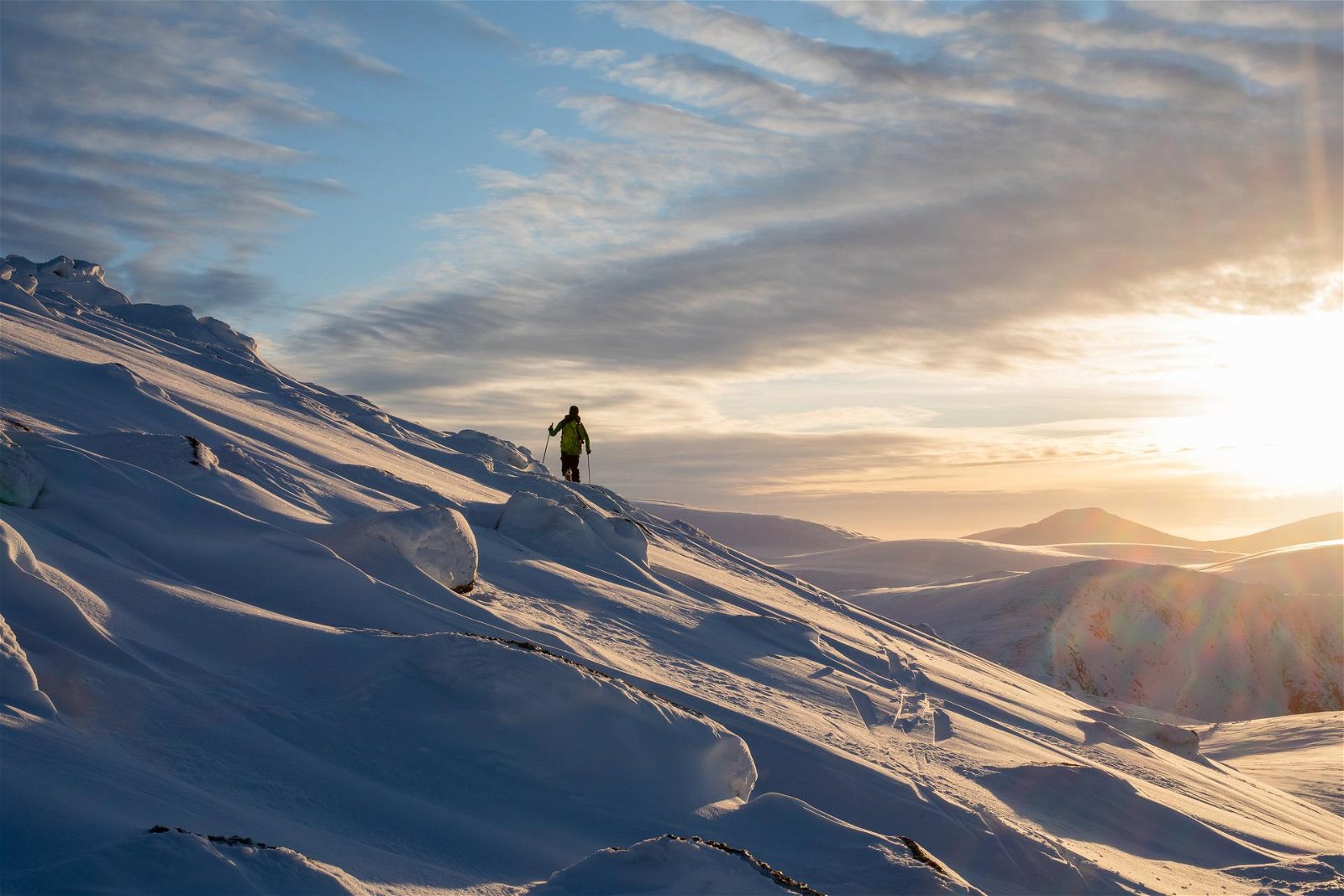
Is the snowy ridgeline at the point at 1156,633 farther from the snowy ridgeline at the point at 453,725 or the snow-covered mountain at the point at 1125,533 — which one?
the snow-covered mountain at the point at 1125,533

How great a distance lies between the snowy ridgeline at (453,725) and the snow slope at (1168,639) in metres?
14.2

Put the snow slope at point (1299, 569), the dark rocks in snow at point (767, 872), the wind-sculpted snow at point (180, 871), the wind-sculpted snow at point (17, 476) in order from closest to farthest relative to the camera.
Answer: the wind-sculpted snow at point (180, 871) → the dark rocks in snow at point (767, 872) → the wind-sculpted snow at point (17, 476) → the snow slope at point (1299, 569)

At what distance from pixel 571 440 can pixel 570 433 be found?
0.13 metres

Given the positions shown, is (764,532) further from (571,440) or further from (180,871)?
(180,871)

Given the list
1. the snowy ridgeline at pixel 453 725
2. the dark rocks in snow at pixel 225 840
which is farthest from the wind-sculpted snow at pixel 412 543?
the dark rocks in snow at pixel 225 840

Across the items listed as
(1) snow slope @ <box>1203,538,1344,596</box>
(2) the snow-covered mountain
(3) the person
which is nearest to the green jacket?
(3) the person

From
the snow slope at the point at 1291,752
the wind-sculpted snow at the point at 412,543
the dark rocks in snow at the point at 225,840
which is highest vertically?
the wind-sculpted snow at the point at 412,543

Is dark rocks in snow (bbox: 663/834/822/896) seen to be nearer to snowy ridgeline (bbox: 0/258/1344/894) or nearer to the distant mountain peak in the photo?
snowy ridgeline (bbox: 0/258/1344/894)

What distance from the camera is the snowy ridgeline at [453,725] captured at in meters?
3.65

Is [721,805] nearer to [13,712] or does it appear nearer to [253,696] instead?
[253,696]

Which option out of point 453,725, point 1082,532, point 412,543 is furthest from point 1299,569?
point 1082,532

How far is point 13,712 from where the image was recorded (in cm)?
376

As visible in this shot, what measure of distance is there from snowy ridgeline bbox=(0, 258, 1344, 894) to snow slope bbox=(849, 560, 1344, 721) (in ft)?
46.5

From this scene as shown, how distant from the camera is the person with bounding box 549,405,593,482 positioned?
18797 mm
